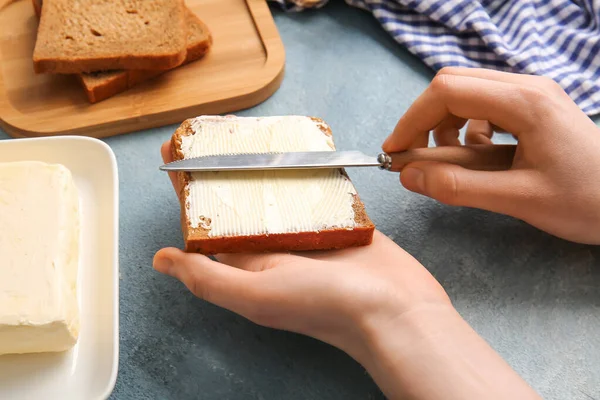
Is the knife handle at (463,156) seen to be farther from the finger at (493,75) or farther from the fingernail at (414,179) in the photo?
the finger at (493,75)

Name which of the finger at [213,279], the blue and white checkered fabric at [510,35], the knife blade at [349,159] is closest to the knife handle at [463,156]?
the knife blade at [349,159]

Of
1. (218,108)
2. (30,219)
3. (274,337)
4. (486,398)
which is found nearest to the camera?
(486,398)

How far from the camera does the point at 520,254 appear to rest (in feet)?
4.43

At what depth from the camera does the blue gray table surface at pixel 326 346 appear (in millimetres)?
1140

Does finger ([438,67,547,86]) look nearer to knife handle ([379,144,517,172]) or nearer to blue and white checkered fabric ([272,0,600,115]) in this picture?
knife handle ([379,144,517,172])

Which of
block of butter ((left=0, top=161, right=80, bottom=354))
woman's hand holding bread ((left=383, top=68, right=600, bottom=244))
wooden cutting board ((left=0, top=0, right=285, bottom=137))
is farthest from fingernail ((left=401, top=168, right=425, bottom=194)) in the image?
block of butter ((left=0, top=161, right=80, bottom=354))

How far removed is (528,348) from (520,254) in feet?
0.77

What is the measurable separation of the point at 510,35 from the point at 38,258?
1.43m

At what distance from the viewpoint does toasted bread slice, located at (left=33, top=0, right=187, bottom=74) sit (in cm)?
147

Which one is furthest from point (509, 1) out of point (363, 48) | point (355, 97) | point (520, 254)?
point (520, 254)

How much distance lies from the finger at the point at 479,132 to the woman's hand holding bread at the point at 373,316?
0.52 m

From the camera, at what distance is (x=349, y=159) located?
115 centimetres

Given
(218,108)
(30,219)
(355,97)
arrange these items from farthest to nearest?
(355,97) → (218,108) → (30,219)

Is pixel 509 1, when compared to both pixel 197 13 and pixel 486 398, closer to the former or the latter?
pixel 197 13
